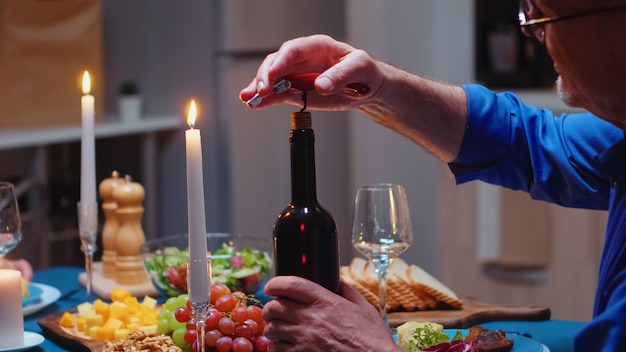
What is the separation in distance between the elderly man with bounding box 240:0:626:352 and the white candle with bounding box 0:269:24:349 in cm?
45

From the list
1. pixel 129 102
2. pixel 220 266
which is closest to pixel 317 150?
pixel 129 102

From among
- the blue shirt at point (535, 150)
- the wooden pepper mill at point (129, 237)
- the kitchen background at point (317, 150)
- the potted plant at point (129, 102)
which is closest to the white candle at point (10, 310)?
the wooden pepper mill at point (129, 237)

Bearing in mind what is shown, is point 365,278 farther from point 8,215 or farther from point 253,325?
point 8,215

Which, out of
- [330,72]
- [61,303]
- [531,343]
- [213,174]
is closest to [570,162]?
[531,343]

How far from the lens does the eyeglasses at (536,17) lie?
1047 mm

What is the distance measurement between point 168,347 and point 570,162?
0.72m

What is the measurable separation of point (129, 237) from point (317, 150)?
199 cm

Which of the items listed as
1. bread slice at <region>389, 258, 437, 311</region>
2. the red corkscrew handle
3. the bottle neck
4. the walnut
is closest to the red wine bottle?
the bottle neck

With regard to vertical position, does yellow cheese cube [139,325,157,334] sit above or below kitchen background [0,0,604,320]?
below

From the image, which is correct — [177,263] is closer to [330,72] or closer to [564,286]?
[330,72]

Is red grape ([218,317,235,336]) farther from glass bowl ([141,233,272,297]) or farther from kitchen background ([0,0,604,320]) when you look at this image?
kitchen background ([0,0,604,320])

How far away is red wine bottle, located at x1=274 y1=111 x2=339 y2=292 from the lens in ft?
3.74

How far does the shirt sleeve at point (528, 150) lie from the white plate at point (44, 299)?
751mm

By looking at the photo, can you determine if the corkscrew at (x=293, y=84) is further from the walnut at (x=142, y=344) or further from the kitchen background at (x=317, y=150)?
the kitchen background at (x=317, y=150)
